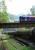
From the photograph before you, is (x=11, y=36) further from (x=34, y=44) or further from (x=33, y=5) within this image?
(x=33, y=5)

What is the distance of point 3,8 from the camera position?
1268 millimetres

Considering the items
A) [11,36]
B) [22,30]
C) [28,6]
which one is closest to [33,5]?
[28,6]

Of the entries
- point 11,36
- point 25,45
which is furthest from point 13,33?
point 25,45

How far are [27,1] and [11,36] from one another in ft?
1.34

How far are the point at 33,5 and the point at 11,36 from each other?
1.33ft

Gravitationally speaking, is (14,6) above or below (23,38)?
above

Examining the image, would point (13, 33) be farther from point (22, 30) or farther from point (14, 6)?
point (14, 6)

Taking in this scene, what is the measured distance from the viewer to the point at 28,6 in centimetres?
129

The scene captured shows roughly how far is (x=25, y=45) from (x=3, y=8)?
1.45 feet

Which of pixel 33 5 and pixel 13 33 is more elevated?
pixel 33 5

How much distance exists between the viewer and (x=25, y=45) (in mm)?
1223

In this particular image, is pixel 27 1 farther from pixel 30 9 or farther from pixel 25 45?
pixel 25 45

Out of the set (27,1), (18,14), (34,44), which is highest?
(27,1)

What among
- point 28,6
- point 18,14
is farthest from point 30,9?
point 18,14
